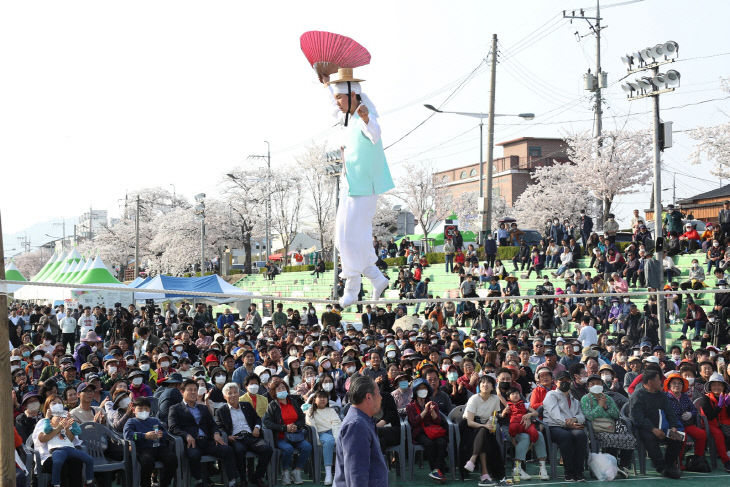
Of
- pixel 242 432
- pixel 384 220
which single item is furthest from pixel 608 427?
pixel 384 220

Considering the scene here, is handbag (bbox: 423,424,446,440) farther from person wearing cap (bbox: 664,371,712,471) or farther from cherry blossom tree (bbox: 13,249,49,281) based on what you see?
cherry blossom tree (bbox: 13,249,49,281)

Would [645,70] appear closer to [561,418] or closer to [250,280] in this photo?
[561,418]

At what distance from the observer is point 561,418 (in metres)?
7.89

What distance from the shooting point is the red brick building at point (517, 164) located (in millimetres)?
59125

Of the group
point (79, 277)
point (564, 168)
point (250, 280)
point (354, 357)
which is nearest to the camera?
point (354, 357)

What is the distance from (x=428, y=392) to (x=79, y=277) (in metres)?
15.5

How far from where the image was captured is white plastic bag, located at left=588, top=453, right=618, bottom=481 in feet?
25.3

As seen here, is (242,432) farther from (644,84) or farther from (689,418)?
(644,84)

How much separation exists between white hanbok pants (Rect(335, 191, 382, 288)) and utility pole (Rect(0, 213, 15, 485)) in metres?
1.90

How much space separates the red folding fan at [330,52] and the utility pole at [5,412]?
6.69 ft

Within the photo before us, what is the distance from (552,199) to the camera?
4191cm

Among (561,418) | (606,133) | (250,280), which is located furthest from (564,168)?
(561,418)

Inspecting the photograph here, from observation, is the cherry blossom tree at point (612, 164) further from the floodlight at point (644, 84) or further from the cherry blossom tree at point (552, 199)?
the floodlight at point (644, 84)

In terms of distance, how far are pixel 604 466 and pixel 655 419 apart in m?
0.74
